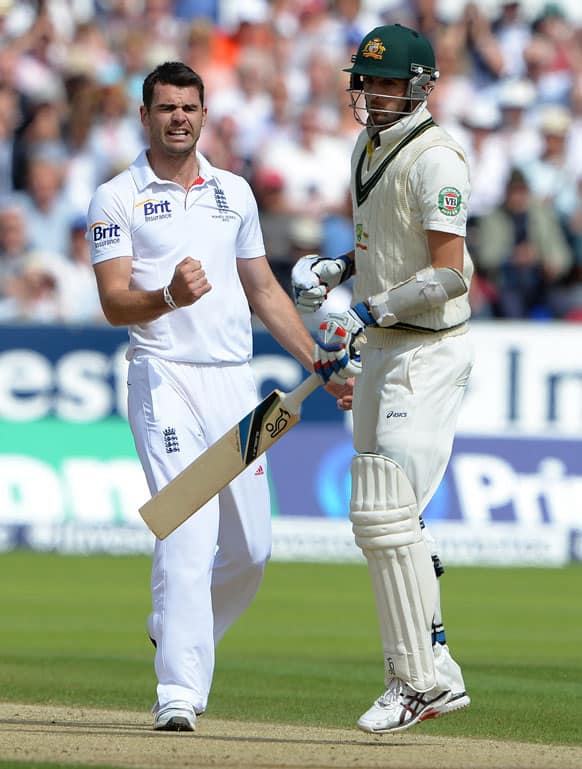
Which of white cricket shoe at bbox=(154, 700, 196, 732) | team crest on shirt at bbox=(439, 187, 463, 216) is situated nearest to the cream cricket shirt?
team crest on shirt at bbox=(439, 187, 463, 216)

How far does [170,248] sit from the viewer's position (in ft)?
19.6

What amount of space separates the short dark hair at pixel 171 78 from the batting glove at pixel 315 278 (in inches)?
29.7

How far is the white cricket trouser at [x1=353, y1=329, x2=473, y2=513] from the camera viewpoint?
17.9 feet

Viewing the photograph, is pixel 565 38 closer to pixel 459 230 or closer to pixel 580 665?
pixel 580 665

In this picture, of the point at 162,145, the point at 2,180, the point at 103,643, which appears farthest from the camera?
the point at 2,180

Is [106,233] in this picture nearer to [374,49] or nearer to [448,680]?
[374,49]

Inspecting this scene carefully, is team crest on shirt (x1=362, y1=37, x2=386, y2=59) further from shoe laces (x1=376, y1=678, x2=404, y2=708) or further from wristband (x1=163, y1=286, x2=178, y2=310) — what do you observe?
shoe laces (x1=376, y1=678, x2=404, y2=708)

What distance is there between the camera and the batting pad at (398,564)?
5.39m

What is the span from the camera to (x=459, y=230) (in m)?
5.37

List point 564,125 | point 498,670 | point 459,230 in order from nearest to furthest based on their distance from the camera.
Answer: point 459,230 < point 498,670 < point 564,125

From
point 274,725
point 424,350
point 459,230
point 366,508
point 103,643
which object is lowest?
point 103,643

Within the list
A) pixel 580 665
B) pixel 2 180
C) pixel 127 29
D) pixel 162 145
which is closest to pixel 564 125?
pixel 127 29

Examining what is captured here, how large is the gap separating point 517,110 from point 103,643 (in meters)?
8.40

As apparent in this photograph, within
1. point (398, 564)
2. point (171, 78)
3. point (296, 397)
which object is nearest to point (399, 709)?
point (398, 564)
